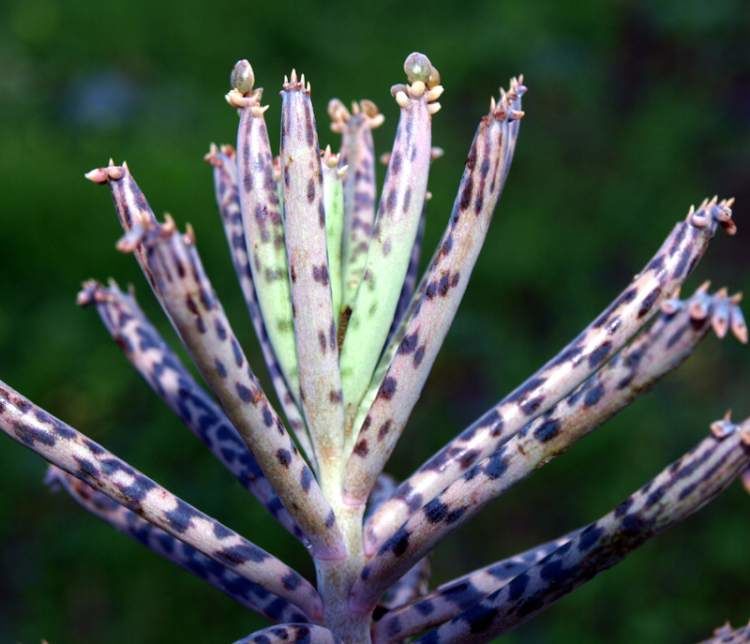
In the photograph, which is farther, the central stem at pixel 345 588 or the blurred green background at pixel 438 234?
the blurred green background at pixel 438 234

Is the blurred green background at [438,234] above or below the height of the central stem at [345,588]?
above

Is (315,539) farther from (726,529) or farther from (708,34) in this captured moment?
(708,34)

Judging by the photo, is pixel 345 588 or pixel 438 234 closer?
pixel 345 588

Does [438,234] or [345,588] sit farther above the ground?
[438,234]

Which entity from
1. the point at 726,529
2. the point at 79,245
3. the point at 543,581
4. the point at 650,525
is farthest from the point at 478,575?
the point at 79,245
